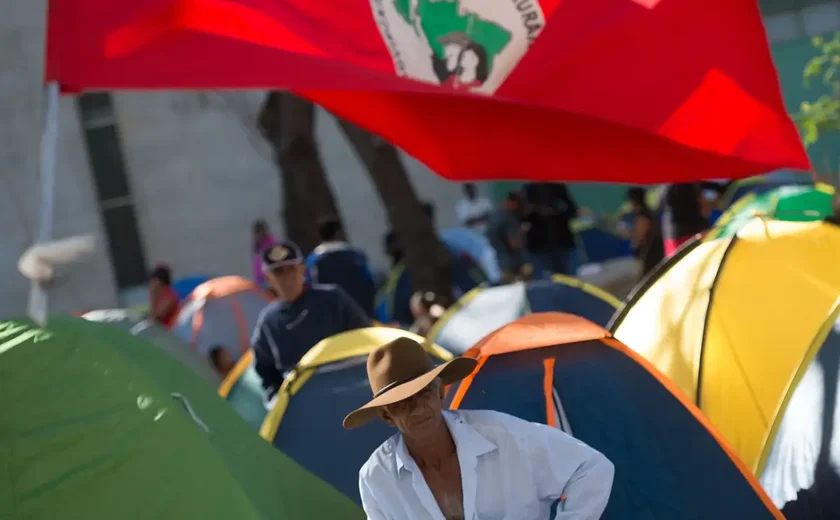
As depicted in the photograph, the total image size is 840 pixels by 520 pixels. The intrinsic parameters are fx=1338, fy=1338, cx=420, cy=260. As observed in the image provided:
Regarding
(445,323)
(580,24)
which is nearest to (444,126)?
(580,24)

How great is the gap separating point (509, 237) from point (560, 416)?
28.4ft

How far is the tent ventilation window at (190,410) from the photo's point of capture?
14.7 ft

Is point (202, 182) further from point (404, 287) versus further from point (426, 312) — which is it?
point (426, 312)

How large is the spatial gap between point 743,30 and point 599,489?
1955mm

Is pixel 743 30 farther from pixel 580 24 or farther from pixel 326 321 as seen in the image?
pixel 326 321

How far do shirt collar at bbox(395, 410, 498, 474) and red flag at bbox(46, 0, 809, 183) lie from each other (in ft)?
3.32

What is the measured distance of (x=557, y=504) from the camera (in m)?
3.94

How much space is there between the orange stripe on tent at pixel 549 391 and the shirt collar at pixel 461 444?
117cm

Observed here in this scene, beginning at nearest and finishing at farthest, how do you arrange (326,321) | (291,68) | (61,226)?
(291,68) → (326,321) → (61,226)

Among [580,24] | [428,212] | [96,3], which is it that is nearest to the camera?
[96,3]

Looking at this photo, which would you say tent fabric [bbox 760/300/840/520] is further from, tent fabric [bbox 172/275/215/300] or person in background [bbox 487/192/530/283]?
tent fabric [bbox 172/275/215/300]

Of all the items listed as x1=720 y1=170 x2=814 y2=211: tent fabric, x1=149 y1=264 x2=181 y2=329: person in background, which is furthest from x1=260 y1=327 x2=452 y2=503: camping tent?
x1=720 y1=170 x2=814 y2=211: tent fabric

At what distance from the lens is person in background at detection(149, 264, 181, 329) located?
1244cm

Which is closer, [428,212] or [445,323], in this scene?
[445,323]
